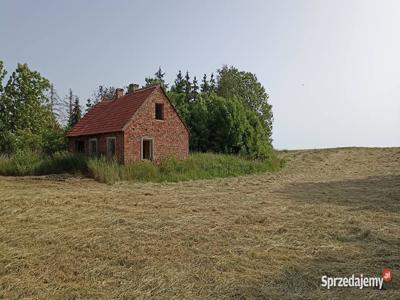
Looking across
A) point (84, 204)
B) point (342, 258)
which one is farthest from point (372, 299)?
point (84, 204)

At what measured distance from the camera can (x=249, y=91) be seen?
4781 centimetres

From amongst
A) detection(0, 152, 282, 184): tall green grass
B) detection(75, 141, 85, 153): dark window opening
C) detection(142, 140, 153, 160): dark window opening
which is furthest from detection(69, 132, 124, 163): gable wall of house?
detection(142, 140, 153, 160): dark window opening

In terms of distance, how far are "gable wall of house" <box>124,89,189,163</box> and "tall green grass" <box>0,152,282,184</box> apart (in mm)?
997

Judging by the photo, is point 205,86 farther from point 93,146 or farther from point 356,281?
point 356,281

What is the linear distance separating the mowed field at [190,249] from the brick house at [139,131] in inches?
471

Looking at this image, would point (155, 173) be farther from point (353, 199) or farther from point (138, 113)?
point (353, 199)

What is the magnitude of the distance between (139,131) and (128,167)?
329 centimetres

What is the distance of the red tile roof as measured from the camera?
23.8m

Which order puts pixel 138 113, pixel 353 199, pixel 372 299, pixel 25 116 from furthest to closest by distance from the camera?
1. pixel 25 116
2. pixel 138 113
3. pixel 353 199
4. pixel 372 299

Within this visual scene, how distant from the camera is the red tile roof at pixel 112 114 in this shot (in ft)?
78.2

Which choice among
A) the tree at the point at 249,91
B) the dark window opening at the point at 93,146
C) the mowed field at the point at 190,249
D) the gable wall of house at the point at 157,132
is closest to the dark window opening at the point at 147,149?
the gable wall of house at the point at 157,132

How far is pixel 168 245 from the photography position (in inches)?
259

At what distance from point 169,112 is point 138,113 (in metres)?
2.52

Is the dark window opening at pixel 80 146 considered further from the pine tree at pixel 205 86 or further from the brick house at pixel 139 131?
the pine tree at pixel 205 86
